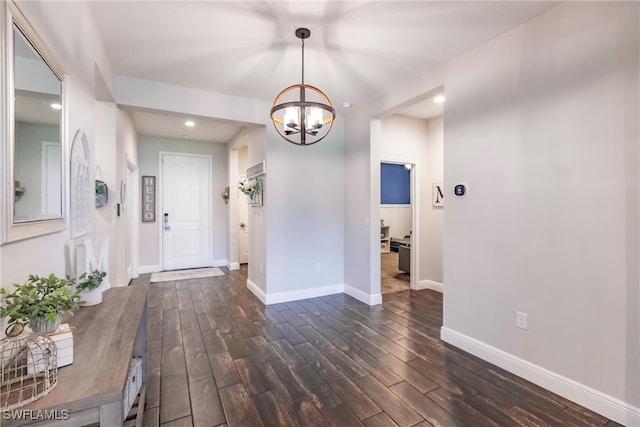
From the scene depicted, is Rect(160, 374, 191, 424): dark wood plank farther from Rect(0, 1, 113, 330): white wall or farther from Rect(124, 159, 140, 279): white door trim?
Rect(124, 159, 140, 279): white door trim

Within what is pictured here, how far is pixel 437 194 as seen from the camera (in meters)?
4.58

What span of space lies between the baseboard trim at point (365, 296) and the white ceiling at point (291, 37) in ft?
8.67

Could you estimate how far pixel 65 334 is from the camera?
39.9 inches

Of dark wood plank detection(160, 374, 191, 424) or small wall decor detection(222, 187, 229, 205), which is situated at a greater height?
small wall decor detection(222, 187, 229, 205)

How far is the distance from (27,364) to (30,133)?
0.86 metres

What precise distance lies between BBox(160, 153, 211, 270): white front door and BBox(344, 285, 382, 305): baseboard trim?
139 inches

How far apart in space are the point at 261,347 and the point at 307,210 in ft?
6.57

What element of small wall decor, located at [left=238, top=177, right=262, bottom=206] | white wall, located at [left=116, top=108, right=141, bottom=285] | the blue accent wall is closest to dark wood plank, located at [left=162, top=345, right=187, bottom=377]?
white wall, located at [left=116, top=108, right=141, bottom=285]

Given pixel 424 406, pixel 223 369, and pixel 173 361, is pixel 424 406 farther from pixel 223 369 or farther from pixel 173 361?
pixel 173 361

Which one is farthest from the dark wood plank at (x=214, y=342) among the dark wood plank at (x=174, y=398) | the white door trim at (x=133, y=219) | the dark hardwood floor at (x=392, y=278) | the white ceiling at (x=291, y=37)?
the white door trim at (x=133, y=219)


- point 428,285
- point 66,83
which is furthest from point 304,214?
point 66,83

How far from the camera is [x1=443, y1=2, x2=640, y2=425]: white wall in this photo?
1797mm

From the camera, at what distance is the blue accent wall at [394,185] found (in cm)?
924

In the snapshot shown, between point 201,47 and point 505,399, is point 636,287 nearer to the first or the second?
point 505,399
